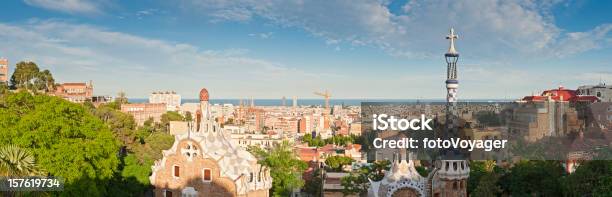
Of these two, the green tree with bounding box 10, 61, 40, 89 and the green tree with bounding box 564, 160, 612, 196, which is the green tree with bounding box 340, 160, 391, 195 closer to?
the green tree with bounding box 564, 160, 612, 196

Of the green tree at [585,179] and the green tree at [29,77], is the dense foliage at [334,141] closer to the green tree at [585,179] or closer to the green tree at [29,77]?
the green tree at [29,77]

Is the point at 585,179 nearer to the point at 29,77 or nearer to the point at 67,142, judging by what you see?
the point at 67,142

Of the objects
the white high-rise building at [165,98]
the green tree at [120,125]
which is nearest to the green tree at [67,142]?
the green tree at [120,125]

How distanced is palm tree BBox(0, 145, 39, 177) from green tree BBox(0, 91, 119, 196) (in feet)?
5.37

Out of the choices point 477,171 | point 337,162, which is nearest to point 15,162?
point 477,171

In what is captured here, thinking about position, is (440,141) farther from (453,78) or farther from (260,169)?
(260,169)

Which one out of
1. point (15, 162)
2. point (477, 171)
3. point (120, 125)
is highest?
point (120, 125)

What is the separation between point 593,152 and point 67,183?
2456cm

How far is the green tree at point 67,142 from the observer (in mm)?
20906

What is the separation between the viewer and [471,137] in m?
16.9

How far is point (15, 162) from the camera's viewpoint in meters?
18.1

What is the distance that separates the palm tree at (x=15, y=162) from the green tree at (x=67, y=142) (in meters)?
1.64

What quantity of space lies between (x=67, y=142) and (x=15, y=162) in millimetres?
4078

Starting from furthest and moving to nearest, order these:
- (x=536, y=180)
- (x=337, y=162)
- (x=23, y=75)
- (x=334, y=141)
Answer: (x=334, y=141) < (x=23, y=75) < (x=337, y=162) < (x=536, y=180)
